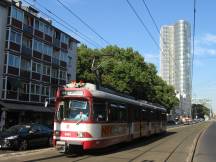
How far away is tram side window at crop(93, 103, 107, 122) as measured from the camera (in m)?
18.5

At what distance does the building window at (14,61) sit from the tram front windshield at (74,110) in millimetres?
29736

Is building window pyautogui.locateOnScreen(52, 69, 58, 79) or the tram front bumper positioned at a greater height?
building window pyautogui.locateOnScreen(52, 69, 58, 79)

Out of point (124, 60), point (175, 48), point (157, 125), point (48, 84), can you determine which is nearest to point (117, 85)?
point (124, 60)

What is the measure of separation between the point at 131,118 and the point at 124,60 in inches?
1956

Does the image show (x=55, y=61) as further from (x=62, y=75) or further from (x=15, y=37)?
(x=15, y=37)

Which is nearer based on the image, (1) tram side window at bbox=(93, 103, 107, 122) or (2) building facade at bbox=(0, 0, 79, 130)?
(1) tram side window at bbox=(93, 103, 107, 122)

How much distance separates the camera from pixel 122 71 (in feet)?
225

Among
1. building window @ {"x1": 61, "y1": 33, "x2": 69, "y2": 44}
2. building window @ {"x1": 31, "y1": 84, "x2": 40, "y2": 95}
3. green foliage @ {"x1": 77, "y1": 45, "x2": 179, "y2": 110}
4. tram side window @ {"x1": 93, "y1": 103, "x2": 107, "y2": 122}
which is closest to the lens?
tram side window @ {"x1": 93, "y1": 103, "x2": 107, "y2": 122}

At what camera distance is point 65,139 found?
59.5 ft

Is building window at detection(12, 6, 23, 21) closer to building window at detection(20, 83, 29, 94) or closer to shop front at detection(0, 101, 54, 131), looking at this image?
building window at detection(20, 83, 29, 94)

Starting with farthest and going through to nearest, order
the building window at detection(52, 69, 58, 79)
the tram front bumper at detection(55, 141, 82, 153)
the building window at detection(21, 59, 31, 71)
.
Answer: the building window at detection(52, 69, 58, 79)
the building window at detection(21, 59, 31, 71)
the tram front bumper at detection(55, 141, 82, 153)

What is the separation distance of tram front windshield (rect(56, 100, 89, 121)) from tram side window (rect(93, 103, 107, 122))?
16.2 inches

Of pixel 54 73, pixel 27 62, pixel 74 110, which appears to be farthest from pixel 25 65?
pixel 74 110

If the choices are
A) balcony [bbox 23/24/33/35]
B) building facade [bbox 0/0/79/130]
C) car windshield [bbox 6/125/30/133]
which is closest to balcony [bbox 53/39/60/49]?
building facade [bbox 0/0/79/130]
